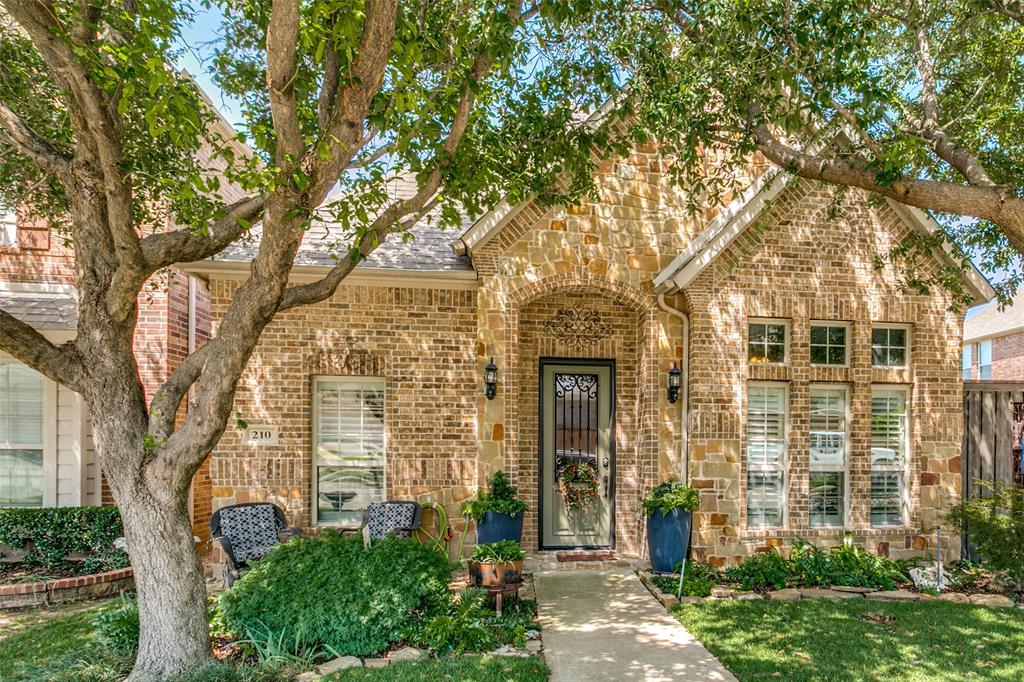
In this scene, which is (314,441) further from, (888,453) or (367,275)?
(888,453)

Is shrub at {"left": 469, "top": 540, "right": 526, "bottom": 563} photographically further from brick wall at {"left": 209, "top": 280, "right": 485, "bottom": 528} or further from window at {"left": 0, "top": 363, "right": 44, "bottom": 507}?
window at {"left": 0, "top": 363, "right": 44, "bottom": 507}

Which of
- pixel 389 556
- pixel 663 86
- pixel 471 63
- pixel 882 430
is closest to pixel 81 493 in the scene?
pixel 389 556

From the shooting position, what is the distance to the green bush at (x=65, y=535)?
7312 millimetres

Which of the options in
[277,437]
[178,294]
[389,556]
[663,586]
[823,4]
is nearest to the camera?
[823,4]

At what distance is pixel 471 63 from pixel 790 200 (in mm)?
4989

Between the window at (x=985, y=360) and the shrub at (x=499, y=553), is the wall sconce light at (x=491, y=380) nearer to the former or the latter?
the shrub at (x=499, y=553)

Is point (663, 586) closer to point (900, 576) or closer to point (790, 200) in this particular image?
point (900, 576)

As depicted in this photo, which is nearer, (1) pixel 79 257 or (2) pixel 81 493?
(1) pixel 79 257

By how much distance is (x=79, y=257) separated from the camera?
4.71 m

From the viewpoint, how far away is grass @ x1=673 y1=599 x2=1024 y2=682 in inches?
192

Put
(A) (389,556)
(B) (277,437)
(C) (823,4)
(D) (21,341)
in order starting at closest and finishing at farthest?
1. (D) (21,341)
2. (C) (823,4)
3. (A) (389,556)
4. (B) (277,437)

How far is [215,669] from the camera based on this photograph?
14.9 ft

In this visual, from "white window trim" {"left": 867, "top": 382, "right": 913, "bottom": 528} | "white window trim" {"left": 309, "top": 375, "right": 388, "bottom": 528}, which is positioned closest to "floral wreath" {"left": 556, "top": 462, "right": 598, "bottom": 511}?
"white window trim" {"left": 309, "top": 375, "right": 388, "bottom": 528}

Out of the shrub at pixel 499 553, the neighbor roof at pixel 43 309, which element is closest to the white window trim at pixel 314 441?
the shrub at pixel 499 553
